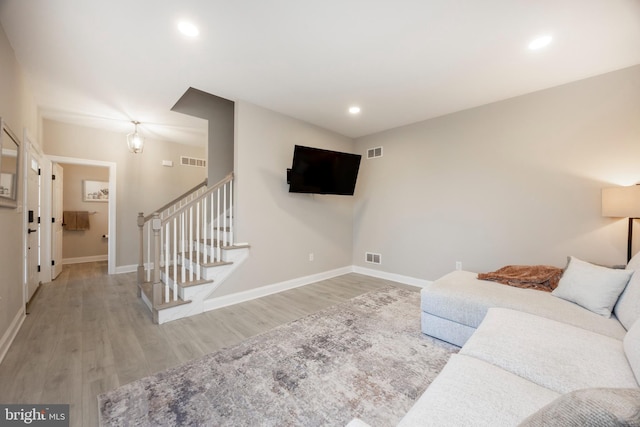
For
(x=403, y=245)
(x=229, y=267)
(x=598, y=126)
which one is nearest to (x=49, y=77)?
(x=229, y=267)

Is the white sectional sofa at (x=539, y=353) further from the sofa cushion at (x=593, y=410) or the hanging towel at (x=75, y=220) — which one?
the hanging towel at (x=75, y=220)

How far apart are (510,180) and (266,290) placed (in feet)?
11.5

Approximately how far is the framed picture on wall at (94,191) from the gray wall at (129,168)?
5.98 feet

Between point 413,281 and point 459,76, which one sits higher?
point 459,76

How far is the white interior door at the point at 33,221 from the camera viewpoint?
3088 millimetres

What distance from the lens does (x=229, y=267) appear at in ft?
10.6

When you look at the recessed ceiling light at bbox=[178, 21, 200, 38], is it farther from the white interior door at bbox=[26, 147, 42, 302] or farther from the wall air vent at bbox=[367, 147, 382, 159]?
the wall air vent at bbox=[367, 147, 382, 159]

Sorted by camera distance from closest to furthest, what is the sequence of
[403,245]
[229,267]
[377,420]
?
[377,420] → [229,267] → [403,245]

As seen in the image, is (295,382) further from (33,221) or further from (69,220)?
(69,220)

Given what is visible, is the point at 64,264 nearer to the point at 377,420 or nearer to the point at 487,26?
the point at 377,420

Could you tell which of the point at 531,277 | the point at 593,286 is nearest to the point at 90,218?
the point at 531,277

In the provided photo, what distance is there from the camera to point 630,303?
167 centimetres

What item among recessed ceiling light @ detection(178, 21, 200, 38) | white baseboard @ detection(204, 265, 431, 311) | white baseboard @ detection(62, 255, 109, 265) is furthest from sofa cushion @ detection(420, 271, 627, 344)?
white baseboard @ detection(62, 255, 109, 265)

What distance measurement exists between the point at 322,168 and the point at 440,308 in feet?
8.01
